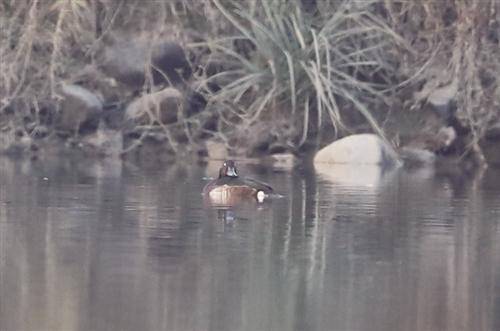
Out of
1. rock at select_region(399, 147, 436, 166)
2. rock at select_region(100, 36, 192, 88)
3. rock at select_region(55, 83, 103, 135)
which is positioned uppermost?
rock at select_region(100, 36, 192, 88)

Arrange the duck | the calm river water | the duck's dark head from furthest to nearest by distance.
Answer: the duck's dark head
the duck
the calm river water

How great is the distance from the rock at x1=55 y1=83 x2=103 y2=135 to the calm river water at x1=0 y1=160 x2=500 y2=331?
4.58 meters

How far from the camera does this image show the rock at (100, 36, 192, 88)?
2091 cm

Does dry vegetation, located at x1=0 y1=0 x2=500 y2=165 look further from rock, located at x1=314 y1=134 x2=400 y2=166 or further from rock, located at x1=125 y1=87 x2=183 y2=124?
rock, located at x1=314 y1=134 x2=400 y2=166

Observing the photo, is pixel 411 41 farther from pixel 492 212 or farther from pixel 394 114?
pixel 492 212

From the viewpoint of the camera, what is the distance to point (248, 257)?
34.5ft

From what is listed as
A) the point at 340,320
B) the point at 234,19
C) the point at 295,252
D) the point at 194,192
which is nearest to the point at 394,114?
the point at 234,19

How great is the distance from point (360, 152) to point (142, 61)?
11.3 ft

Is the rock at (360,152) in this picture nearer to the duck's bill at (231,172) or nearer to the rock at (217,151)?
the rock at (217,151)

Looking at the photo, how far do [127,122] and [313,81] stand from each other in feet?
7.95

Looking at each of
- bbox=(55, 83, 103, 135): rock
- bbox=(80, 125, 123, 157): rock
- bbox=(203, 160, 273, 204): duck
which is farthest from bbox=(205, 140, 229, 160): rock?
bbox=(203, 160, 273, 204): duck

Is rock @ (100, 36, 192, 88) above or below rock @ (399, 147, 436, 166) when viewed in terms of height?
above

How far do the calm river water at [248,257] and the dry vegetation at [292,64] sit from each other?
4010mm

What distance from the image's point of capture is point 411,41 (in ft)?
68.0
